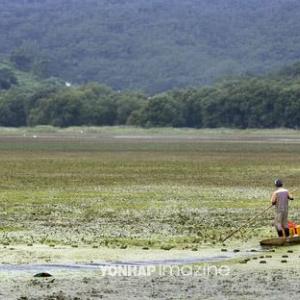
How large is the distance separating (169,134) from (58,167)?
104 metres

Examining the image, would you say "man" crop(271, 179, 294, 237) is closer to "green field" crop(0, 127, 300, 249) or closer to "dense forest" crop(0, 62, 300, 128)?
"green field" crop(0, 127, 300, 249)

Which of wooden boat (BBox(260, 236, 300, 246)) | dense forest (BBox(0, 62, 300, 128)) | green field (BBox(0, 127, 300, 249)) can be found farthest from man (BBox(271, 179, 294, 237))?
dense forest (BBox(0, 62, 300, 128))

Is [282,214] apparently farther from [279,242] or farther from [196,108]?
[196,108]

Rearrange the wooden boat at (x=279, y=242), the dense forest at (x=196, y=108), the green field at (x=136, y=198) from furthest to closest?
the dense forest at (x=196, y=108), the green field at (x=136, y=198), the wooden boat at (x=279, y=242)

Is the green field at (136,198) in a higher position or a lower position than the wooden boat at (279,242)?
lower

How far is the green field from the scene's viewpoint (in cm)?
3041

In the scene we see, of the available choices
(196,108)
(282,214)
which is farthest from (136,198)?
(196,108)

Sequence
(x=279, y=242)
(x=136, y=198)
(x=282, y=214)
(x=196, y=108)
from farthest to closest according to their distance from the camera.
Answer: (x=196, y=108)
(x=136, y=198)
(x=282, y=214)
(x=279, y=242)

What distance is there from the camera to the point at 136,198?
1697 inches

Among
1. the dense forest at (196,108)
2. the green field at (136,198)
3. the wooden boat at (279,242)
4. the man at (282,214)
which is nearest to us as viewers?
the wooden boat at (279,242)

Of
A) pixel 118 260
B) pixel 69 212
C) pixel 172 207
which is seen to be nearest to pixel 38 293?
pixel 118 260

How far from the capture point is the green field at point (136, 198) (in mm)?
30406

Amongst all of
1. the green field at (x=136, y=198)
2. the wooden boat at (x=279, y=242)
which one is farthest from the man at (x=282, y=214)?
the green field at (x=136, y=198)

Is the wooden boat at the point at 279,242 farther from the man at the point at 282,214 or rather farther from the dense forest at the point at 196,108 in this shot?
the dense forest at the point at 196,108
